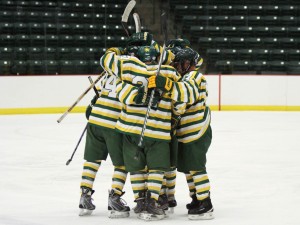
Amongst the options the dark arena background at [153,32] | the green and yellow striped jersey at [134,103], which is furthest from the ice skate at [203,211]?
the dark arena background at [153,32]

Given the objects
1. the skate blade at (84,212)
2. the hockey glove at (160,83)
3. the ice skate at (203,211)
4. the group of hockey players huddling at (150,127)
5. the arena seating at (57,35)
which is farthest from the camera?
the arena seating at (57,35)

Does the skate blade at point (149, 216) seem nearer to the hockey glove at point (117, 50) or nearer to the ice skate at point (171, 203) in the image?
the ice skate at point (171, 203)

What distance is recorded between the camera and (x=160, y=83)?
4.51m

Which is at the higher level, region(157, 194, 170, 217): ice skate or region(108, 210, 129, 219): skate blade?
region(157, 194, 170, 217): ice skate

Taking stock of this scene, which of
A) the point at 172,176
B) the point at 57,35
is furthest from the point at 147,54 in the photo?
the point at 57,35

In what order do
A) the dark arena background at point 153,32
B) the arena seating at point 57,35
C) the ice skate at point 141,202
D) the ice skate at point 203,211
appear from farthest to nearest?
the dark arena background at point 153,32
the arena seating at point 57,35
the ice skate at point 203,211
the ice skate at point 141,202

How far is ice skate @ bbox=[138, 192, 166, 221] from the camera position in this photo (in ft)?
15.4

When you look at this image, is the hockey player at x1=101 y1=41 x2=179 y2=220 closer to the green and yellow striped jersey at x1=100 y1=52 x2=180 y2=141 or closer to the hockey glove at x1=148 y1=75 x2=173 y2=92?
the green and yellow striped jersey at x1=100 y1=52 x2=180 y2=141

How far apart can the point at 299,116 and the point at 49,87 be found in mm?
4493

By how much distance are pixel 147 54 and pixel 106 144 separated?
0.68 m

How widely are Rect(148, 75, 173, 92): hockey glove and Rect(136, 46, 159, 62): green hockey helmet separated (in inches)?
9.1

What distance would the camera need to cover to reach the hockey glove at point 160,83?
4508 mm

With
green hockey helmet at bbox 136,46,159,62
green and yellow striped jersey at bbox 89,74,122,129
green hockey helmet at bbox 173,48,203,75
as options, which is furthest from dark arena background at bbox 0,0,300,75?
green hockey helmet at bbox 136,46,159,62

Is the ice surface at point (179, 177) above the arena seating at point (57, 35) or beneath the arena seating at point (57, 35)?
beneath
